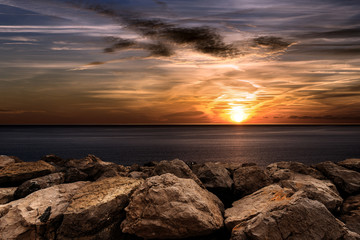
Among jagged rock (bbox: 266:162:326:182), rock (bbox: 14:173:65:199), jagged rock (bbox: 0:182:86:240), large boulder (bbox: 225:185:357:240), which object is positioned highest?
jagged rock (bbox: 266:162:326:182)

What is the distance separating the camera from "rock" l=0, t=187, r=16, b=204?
8227mm

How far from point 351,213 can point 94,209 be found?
7.46 m

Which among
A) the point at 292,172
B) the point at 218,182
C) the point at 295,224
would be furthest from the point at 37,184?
the point at 292,172

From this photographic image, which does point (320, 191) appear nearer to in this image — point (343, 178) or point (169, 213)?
point (343, 178)

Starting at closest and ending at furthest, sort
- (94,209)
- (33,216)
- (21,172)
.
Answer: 1. (94,209)
2. (33,216)
3. (21,172)

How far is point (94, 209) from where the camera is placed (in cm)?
667

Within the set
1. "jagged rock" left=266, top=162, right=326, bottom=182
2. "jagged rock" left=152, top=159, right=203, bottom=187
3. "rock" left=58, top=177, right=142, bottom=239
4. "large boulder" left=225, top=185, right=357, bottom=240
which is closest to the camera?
"large boulder" left=225, top=185, right=357, bottom=240

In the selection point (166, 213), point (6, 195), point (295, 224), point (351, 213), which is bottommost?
point (6, 195)

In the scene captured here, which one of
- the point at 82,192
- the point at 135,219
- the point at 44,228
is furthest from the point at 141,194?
the point at 44,228

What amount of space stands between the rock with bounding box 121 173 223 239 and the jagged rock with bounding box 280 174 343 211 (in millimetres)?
2893

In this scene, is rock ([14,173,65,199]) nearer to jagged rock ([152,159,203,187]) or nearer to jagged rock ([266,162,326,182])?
jagged rock ([152,159,203,187])

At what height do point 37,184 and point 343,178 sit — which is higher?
point 343,178

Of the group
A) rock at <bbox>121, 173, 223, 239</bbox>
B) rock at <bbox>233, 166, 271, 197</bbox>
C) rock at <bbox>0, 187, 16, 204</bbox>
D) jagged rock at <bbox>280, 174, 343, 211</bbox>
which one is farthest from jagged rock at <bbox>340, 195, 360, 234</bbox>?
rock at <bbox>0, 187, 16, 204</bbox>

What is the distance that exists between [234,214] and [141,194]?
2.56m
